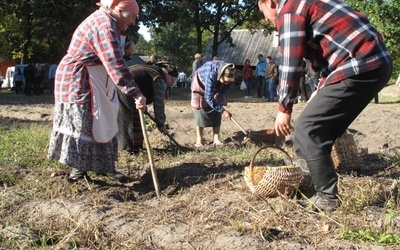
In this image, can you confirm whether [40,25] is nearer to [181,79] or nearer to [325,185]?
[181,79]

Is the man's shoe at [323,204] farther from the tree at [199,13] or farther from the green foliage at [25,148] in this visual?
the tree at [199,13]

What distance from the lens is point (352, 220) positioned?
355 centimetres

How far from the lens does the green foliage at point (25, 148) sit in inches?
234

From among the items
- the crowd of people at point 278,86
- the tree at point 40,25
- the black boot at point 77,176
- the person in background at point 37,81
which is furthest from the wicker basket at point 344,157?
the tree at point 40,25

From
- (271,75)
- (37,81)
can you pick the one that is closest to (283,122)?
(271,75)

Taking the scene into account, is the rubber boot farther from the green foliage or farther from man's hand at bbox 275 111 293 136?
the green foliage

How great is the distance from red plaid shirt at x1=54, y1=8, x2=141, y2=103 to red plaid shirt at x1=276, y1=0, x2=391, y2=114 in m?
1.60

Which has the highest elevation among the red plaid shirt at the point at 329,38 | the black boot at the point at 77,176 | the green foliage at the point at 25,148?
the red plaid shirt at the point at 329,38

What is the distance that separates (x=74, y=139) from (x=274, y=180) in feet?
6.13

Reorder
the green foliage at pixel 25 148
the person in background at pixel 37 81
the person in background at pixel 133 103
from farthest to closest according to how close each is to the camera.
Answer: the person in background at pixel 37 81, the person in background at pixel 133 103, the green foliage at pixel 25 148

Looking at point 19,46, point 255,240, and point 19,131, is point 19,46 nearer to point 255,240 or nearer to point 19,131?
point 19,131

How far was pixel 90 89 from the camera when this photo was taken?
15.9ft

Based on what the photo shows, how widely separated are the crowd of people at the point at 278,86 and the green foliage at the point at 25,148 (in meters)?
1.01

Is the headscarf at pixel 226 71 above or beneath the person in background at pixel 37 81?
above
